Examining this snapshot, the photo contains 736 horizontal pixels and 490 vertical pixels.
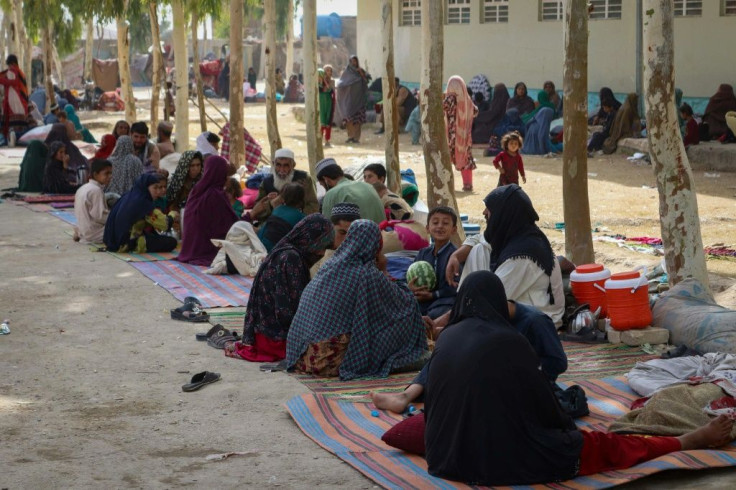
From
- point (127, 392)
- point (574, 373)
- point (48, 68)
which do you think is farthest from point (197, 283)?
point (48, 68)

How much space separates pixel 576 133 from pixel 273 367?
3.25 m

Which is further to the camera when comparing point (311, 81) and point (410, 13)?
point (410, 13)

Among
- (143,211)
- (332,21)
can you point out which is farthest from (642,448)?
(332,21)

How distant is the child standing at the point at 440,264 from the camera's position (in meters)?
7.22

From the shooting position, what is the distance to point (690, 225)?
7.82 metres

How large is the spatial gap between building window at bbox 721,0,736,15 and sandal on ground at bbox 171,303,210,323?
43.4 ft

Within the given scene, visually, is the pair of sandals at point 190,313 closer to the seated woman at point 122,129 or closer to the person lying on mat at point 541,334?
the person lying on mat at point 541,334

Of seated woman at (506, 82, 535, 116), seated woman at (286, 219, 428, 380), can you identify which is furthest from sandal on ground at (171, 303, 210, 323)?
seated woman at (506, 82, 535, 116)

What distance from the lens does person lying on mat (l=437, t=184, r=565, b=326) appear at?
262 inches

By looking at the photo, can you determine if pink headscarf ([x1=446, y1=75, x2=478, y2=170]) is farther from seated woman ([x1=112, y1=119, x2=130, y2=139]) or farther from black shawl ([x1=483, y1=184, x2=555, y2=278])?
black shawl ([x1=483, y1=184, x2=555, y2=278])

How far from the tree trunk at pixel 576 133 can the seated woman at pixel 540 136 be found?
1038cm

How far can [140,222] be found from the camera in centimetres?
1049

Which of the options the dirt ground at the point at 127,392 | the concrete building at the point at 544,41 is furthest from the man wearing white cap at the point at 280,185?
the concrete building at the point at 544,41

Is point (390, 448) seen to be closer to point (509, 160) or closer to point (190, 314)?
point (190, 314)
